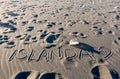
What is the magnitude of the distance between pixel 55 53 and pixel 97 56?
141 cm

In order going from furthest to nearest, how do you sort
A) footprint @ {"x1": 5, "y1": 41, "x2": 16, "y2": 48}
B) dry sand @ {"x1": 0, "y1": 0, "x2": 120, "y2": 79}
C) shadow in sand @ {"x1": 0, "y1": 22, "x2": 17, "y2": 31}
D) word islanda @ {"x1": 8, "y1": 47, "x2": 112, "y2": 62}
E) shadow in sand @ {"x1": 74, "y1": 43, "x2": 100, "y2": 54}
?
1. shadow in sand @ {"x1": 0, "y1": 22, "x2": 17, "y2": 31}
2. footprint @ {"x1": 5, "y1": 41, "x2": 16, "y2": 48}
3. shadow in sand @ {"x1": 74, "y1": 43, "x2": 100, "y2": 54}
4. word islanda @ {"x1": 8, "y1": 47, "x2": 112, "y2": 62}
5. dry sand @ {"x1": 0, "y1": 0, "x2": 120, "y2": 79}

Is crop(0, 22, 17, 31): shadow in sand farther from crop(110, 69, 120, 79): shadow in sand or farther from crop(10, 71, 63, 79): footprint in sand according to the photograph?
crop(110, 69, 120, 79): shadow in sand

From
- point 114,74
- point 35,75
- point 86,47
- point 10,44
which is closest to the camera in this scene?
point 35,75

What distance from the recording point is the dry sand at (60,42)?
6699 millimetres

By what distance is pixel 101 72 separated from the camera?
6.61 meters

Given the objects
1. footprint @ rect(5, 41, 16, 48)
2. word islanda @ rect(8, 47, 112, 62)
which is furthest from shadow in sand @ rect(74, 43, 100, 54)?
footprint @ rect(5, 41, 16, 48)

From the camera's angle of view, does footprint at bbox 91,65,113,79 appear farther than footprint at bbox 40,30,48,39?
No

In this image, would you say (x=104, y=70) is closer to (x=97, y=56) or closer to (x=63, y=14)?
(x=97, y=56)

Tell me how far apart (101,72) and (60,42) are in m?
2.39

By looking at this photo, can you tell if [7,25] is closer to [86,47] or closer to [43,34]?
[43,34]

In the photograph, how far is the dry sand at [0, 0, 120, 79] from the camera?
6699mm

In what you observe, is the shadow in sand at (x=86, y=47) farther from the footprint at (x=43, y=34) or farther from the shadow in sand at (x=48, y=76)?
the shadow in sand at (x=48, y=76)

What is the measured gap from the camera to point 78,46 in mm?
8188

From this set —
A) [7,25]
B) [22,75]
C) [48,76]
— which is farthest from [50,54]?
[7,25]
